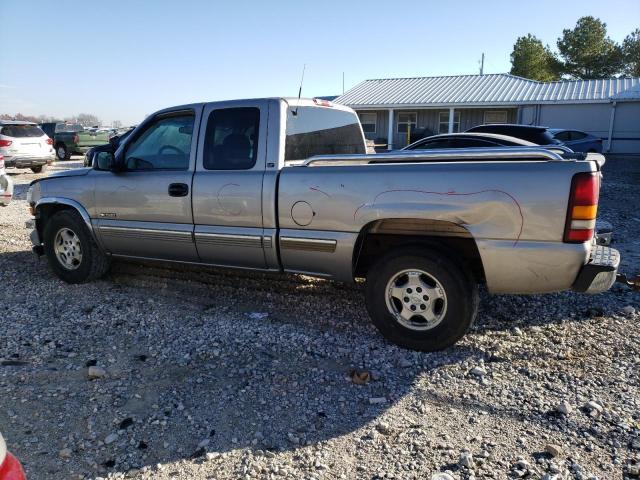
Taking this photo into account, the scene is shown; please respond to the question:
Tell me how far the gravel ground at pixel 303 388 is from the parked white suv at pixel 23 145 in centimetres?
1384

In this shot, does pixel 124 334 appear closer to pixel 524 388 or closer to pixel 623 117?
pixel 524 388

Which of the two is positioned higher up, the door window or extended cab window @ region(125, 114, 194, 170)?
the door window

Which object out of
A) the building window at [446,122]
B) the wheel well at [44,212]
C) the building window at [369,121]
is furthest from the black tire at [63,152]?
the wheel well at [44,212]

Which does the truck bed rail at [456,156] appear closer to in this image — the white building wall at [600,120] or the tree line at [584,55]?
the white building wall at [600,120]

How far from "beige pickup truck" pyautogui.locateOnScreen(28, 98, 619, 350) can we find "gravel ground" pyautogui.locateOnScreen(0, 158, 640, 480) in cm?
50

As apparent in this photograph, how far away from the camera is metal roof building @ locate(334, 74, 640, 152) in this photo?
26156 mm

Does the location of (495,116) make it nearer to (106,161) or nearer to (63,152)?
(63,152)

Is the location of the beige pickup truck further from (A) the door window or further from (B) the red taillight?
(A) the door window

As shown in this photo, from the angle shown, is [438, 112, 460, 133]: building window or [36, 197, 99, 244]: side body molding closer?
[36, 197, 99, 244]: side body molding

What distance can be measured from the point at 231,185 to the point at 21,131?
16.3 m

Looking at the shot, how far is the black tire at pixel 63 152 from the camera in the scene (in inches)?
1032

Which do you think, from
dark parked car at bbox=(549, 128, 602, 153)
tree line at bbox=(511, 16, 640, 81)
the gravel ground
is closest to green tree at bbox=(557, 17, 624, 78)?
tree line at bbox=(511, 16, 640, 81)

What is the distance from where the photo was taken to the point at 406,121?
29031 millimetres

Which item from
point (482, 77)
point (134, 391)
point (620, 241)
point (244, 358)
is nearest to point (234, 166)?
point (244, 358)
